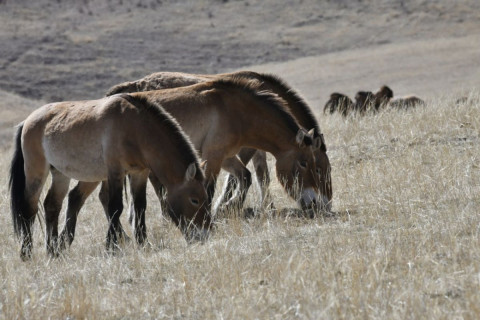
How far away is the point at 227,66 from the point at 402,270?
30998 mm

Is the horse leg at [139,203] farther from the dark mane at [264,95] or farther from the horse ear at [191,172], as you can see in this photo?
the dark mane at [264,95]

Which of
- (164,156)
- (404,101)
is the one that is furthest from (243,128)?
(404,101)

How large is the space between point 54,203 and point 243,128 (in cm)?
233

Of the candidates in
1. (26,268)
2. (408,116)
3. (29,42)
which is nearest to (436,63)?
(29,42)

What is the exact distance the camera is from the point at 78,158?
355 inches

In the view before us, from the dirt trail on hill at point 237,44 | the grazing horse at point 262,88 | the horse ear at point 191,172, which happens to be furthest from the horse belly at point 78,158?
the dirt trail on hill at point 237,44

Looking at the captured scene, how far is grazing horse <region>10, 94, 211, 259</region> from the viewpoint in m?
8.44

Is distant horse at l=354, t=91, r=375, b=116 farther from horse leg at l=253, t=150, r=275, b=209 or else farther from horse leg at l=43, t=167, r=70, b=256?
horse leg at l=43, t=167, r=70, b=256

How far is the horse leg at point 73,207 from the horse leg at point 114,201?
2.63ft

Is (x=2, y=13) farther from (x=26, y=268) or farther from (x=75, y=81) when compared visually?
(x=26, y=268)

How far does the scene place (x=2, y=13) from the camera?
42.9 metres

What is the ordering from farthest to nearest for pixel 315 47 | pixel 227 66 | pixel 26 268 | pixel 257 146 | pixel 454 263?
pixel 315 47, pixel 227 66, pixel 257 146, pixel 26 268, pixel 454 263

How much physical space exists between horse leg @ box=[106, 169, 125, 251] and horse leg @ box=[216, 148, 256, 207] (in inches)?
91.4

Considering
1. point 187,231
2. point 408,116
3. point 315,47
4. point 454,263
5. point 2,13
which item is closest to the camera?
point 454,263
